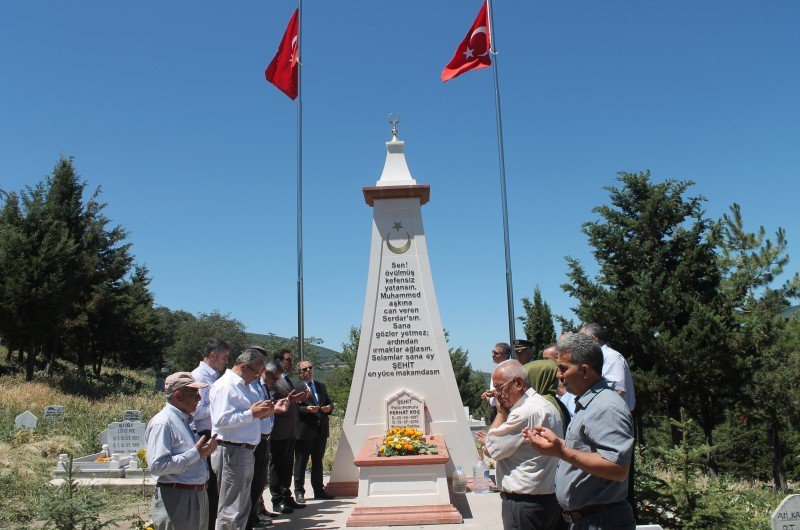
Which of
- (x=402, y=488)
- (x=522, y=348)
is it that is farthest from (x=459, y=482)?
(x=522, y=348)

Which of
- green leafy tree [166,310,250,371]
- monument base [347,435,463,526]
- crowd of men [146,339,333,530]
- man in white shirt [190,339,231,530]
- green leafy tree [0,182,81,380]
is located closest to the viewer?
crowd of men [146,339,333,530]

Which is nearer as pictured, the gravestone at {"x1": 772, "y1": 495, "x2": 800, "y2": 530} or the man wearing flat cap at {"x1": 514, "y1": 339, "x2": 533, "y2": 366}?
the gravestone at {"x1": 772, "y1": 495, "x2": 800, "y2": 530}

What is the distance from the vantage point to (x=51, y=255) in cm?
2172

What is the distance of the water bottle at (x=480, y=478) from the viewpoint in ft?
26.6

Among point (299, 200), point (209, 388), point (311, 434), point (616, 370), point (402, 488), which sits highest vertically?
point (299, 200)


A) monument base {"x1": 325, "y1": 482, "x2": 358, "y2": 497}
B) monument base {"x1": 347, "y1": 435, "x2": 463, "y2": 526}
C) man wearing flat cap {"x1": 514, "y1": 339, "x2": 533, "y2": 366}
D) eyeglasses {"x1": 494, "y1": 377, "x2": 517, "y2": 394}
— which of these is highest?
man wearing flat cap {"x1": 514, "y1": 339, "x2": 533, "y2": 366}

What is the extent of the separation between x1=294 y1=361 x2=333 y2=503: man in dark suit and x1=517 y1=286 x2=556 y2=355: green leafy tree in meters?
17.8

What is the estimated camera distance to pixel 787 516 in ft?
13.5

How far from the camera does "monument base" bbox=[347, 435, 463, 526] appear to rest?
21.0 ft

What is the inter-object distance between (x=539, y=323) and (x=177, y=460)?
2268 centimetres

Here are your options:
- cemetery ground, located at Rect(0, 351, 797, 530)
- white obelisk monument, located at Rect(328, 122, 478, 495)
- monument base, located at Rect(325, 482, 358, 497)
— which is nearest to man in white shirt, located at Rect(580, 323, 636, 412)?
cemetery ground, located at Rect(0, 351, 797, 530)

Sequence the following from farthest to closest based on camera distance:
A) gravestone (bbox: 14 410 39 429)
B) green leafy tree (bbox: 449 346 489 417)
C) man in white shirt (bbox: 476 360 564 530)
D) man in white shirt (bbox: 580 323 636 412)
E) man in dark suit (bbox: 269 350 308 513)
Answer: green leafy tree (bbox: 449 346 489 417) → gravestone (bbox: 14 410 39 429) → man in dark suit (bbox: 269 350 308 513) → man in white shirt (bbox: 580 323 636 412) → man in white shirt (bbox: 476 360 564 530)

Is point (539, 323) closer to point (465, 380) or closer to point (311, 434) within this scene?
point (465, 380)

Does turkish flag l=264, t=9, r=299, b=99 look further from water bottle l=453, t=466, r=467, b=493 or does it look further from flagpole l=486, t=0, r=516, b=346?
water bottle l=453, t=466, r=467, b=493
